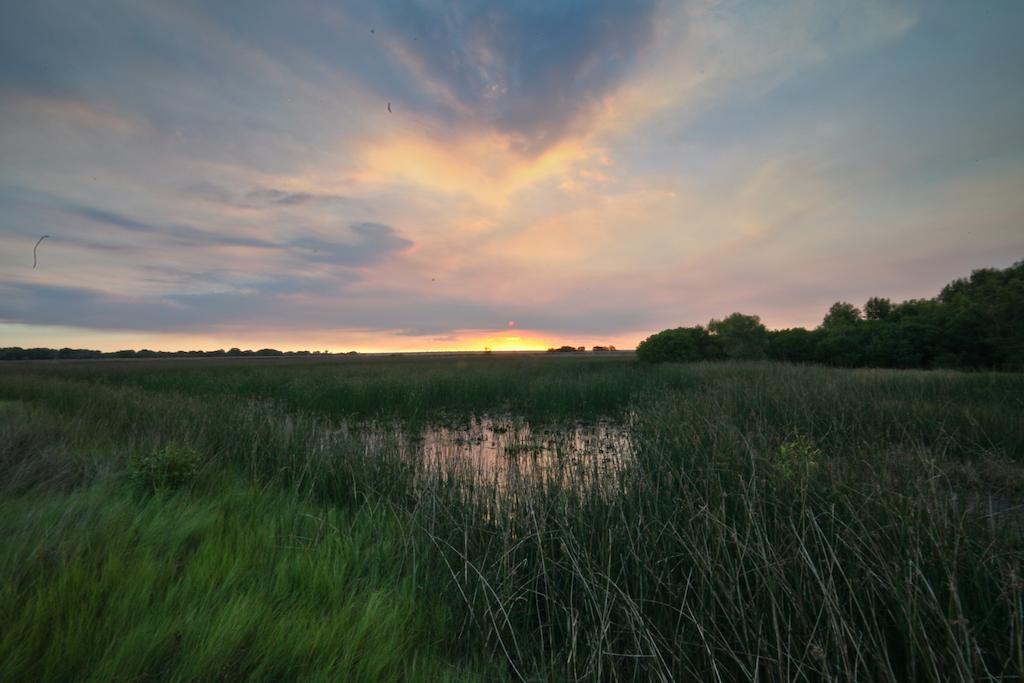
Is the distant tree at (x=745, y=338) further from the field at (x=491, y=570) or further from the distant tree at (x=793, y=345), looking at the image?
the field at (x=491, y=570)

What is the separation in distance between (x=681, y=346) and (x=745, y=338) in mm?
4920

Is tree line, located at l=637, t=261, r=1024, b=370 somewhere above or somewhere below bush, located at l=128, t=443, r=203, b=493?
above

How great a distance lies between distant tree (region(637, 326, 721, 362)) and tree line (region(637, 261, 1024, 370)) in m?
0.05

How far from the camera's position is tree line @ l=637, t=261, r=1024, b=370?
60.4 ft

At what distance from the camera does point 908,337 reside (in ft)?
75.1

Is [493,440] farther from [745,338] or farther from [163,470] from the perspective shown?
[745,338]

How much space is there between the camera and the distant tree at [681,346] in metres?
35.4

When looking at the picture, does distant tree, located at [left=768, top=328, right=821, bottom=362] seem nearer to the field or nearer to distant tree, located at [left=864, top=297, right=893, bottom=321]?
distant tree, located at [left=864, top=297, right=893, bottom=321]

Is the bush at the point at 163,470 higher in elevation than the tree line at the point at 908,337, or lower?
lower

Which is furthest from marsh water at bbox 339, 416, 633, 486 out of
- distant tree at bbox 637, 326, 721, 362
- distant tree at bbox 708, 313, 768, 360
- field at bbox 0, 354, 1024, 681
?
distant tree at bbox 637, 326, 721, 362

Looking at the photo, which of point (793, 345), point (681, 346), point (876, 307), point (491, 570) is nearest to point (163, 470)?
point (491, 570)

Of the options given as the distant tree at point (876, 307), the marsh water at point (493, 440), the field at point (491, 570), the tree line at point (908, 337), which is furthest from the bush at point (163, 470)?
the distant tree at point (876, 307)

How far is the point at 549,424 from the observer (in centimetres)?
1117

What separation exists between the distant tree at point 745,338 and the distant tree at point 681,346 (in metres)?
2.39
